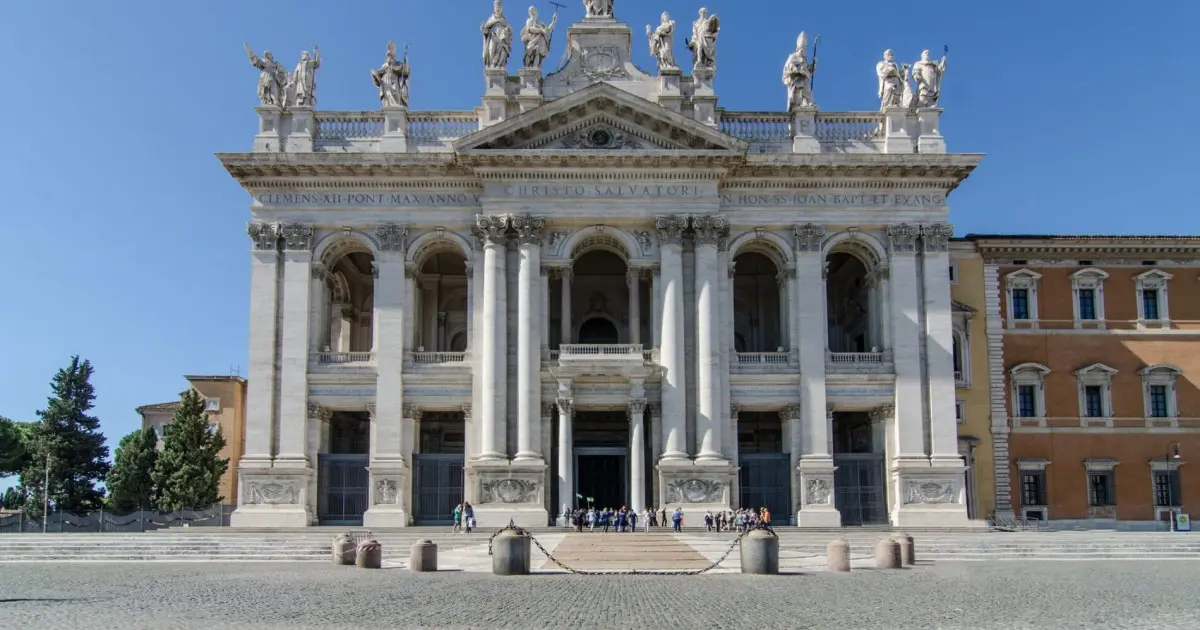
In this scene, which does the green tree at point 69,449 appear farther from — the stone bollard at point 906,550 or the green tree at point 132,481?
the stone bollard at point 906,550

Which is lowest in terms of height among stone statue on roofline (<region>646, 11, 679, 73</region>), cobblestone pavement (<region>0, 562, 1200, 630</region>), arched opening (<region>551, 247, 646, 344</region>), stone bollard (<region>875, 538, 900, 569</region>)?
cobblestone pavement (<region>0, 562, 1200, 630</region>)

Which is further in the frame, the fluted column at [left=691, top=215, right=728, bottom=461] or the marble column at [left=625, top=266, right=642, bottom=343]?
the marble column at [left=625, top=266, right=642, bottom=343]

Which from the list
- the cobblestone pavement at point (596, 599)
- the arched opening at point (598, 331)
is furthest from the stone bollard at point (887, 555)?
the arched opening at point (598, 331)

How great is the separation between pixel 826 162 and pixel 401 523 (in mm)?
20961

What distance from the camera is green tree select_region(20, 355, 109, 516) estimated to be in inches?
2451

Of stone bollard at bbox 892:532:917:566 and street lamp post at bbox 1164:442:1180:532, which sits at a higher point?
street lamp post at bbox 1164:442:1180:532

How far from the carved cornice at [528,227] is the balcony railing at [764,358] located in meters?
9.06

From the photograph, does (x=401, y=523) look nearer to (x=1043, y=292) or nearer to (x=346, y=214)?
(x=346, y=214)

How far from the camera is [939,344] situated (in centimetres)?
4634

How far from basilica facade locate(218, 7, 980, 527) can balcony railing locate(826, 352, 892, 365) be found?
0.09m

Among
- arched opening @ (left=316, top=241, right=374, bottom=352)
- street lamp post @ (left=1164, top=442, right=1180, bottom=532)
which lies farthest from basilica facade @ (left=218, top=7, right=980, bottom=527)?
street lamp post @ (left=1164, top=442, right=1180, bottom=532)

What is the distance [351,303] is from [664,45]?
57.9 feet

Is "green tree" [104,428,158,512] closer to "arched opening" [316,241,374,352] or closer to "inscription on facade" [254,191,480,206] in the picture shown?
"arched opening" [316,241,374,352]

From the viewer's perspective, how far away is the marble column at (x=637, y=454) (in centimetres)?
4441
